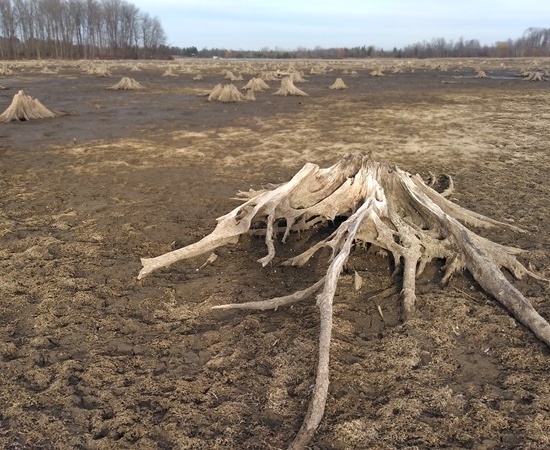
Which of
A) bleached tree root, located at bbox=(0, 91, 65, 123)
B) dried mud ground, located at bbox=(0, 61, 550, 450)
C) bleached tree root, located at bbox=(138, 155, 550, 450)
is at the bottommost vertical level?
dried mud ground, located at bbox=(0, 61, 550, 450)

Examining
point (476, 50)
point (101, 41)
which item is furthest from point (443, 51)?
point (101, 41)

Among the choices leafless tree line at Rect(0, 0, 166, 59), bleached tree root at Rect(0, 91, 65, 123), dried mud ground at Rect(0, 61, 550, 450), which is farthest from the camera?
leafless tree line at Rect(0, 0, 166, 59)

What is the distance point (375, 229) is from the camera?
4191mm

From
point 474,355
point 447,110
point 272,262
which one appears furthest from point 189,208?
point 447,110

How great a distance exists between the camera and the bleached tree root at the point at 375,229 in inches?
137

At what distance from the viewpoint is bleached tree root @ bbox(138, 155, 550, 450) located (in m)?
3.47

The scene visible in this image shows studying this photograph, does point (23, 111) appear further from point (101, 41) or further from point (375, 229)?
point (101, 41)

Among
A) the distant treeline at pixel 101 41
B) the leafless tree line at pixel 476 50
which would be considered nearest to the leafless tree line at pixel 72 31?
the distant treeline at pixel 101 41

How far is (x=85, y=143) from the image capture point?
31.7ft

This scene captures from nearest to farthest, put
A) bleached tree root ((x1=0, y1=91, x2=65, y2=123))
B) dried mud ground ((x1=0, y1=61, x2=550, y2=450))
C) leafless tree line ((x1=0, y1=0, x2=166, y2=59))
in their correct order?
dried mud ground ((x1=0, y1=61, x2=550, y2=450)) → bleached tree root ((x1=0, y1=91, x2=65, y2=123)) → leafless tree line ((x1=0, y1=0, x2=166, y2=59))

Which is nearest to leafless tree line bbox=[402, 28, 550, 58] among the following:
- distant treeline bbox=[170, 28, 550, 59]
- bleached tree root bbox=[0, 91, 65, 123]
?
distant treeline bbox=[170, 28, 550, 59]

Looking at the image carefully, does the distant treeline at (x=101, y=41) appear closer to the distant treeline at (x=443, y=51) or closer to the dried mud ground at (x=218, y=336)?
the distant treeline at (x=443, y=51)

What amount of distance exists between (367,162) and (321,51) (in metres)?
113

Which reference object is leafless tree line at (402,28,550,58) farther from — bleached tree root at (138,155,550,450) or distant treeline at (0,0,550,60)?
bleached tree root at (138,155,550,450)
